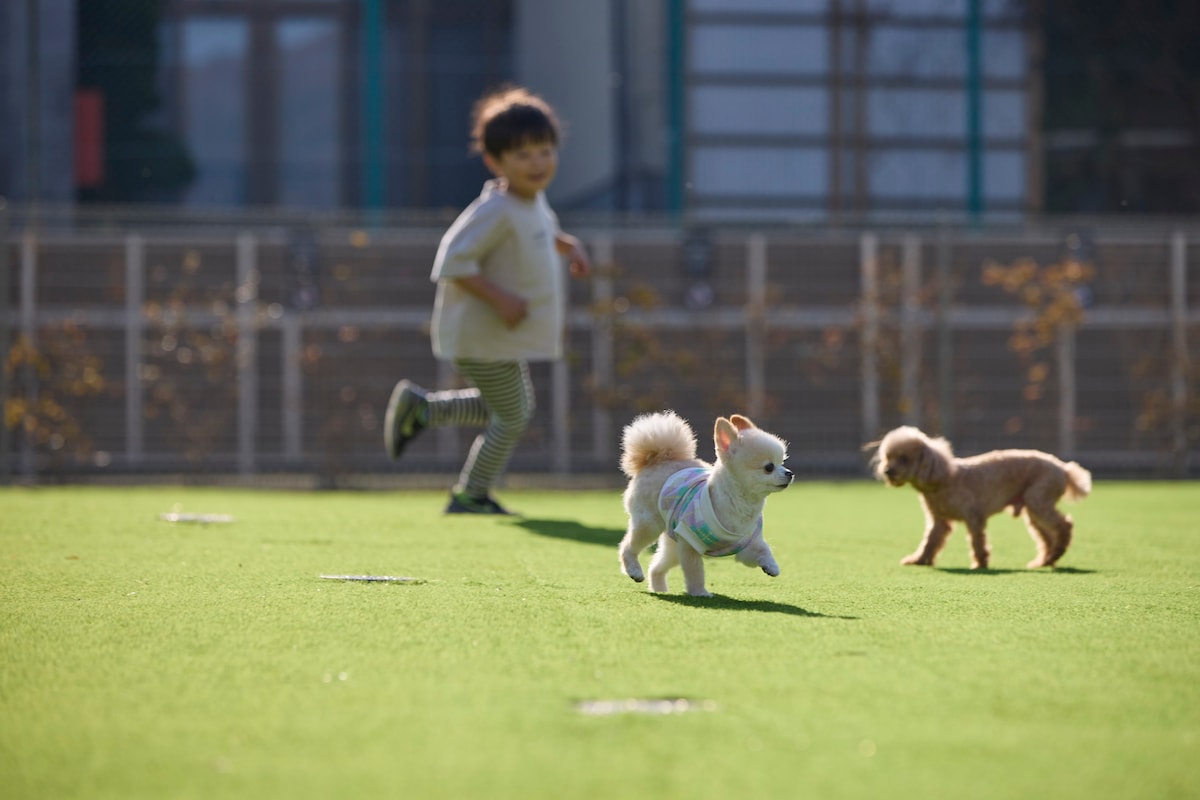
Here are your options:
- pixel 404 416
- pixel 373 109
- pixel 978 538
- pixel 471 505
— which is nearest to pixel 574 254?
pixel 404 416

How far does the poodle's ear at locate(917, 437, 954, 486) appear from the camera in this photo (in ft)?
17.3

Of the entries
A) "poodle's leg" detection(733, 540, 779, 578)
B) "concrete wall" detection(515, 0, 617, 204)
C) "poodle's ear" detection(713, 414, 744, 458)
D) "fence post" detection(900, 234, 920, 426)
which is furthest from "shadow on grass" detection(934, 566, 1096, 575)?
"concrete wall" detection(515, 0, 617, 204)

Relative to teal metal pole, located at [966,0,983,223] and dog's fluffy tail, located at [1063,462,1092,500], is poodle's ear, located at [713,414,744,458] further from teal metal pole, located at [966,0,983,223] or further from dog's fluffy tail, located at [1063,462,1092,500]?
teal metal pole, located at [966,0,983,223]

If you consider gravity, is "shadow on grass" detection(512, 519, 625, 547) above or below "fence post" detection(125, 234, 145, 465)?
below

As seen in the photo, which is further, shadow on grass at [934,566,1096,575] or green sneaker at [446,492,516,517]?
green sneaker at [446,492,516,517]

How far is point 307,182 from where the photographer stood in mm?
19828

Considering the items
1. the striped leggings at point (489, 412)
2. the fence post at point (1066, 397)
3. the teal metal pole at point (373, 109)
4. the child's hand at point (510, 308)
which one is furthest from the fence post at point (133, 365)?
the fence post at point (1066, 397)

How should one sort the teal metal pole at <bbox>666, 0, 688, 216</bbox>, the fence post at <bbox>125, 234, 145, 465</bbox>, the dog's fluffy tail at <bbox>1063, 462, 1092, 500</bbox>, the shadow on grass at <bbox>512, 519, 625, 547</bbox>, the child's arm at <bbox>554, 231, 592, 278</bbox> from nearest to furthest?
the dog's fluffy tail at <bbox>1063, 462, 1092, 500</bbox>, the shadow on grass at <bbox>512, 519, 625, 547</bbox>, the child's arm at <bbox>554, 231, 592, 278</bbox>, the fence post at <bbox>125, 234, 145, 465</bbox>, the teal metal pole at <bbox>666, 0, 688, 216</bbox>

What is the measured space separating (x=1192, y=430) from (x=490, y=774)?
400 inches

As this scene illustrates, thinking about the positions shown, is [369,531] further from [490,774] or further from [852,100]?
[852,100]

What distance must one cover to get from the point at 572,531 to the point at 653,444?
6.74 ft

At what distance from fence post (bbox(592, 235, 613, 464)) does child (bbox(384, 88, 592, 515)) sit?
3.86 meters

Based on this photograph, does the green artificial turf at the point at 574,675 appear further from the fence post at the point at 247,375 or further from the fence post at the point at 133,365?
the fence post at the point at 133,365

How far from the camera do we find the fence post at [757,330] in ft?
37.4
